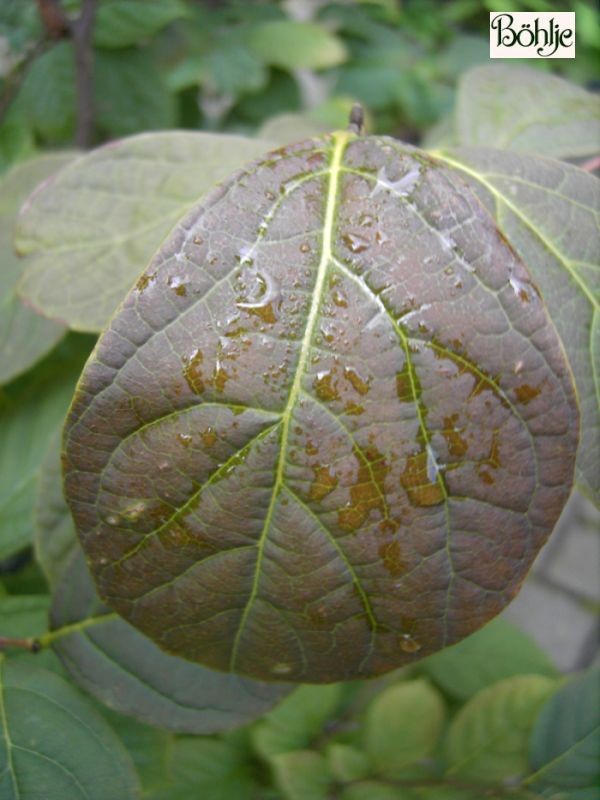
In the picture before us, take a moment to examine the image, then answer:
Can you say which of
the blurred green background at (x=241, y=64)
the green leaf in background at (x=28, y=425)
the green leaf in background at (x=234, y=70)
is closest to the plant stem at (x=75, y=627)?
the green leaf in background at (x=28, y=425)

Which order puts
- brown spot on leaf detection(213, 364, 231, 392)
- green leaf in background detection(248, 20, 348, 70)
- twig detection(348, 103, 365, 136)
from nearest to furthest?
1. brown spot on leaf detection(213, 364, 231, 392)
2. twig detection(348, 103, 365, 136)
3. green leaf in background detection(248, 20, 348, 70)

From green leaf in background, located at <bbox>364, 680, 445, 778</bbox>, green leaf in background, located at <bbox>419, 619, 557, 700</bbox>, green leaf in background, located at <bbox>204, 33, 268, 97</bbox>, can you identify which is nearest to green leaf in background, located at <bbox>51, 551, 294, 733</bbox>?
green leaf in background, located at <bbox>364, 680, 445, 778</bbox>

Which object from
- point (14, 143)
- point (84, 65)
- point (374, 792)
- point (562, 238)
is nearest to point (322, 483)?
point (562, 238)

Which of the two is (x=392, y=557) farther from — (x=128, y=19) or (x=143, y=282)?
(x=128, y=19)

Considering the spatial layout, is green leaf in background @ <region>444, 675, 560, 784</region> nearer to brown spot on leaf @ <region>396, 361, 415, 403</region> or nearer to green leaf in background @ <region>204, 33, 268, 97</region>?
brown spot on leaf @ <region>396, 361, 415, 403</region>

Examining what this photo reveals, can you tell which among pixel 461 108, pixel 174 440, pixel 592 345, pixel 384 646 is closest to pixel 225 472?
pixel 174 440

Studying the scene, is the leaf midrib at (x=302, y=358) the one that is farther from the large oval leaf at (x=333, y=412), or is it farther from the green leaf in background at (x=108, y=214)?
the green leaf in background at (x=108, y=214)
